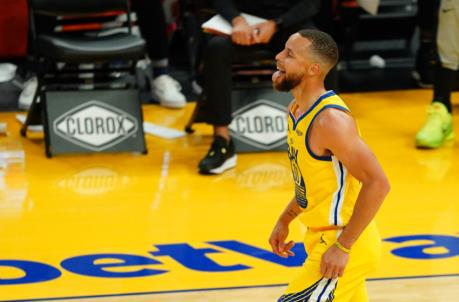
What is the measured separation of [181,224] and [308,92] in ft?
6.61

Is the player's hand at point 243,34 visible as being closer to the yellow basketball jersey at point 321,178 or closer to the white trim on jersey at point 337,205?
the yellow basketball jersey at point 321,178

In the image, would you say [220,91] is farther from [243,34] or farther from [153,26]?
[153,26]

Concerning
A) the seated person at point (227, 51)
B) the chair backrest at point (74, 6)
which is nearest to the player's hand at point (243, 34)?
the seated person at point (227, 51)

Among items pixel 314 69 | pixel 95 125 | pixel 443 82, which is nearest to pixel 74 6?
pixel 95 125

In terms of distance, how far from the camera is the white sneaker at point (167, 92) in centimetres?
698

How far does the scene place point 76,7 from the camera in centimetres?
623

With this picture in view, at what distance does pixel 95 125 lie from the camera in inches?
236

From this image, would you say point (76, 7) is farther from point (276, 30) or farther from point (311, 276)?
point (311, 276)

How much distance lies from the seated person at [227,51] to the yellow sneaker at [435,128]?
101cm

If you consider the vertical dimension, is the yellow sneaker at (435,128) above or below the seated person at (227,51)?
below

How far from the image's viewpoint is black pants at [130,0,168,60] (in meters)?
7.05

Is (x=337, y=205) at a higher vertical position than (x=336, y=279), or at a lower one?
higher

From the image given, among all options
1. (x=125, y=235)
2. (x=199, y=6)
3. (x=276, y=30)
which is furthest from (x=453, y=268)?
(x=199, y=6)

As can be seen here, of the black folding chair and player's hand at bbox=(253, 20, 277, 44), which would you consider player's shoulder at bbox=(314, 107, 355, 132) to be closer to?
player's hand at bbox=(253, 20, 277, 44)
